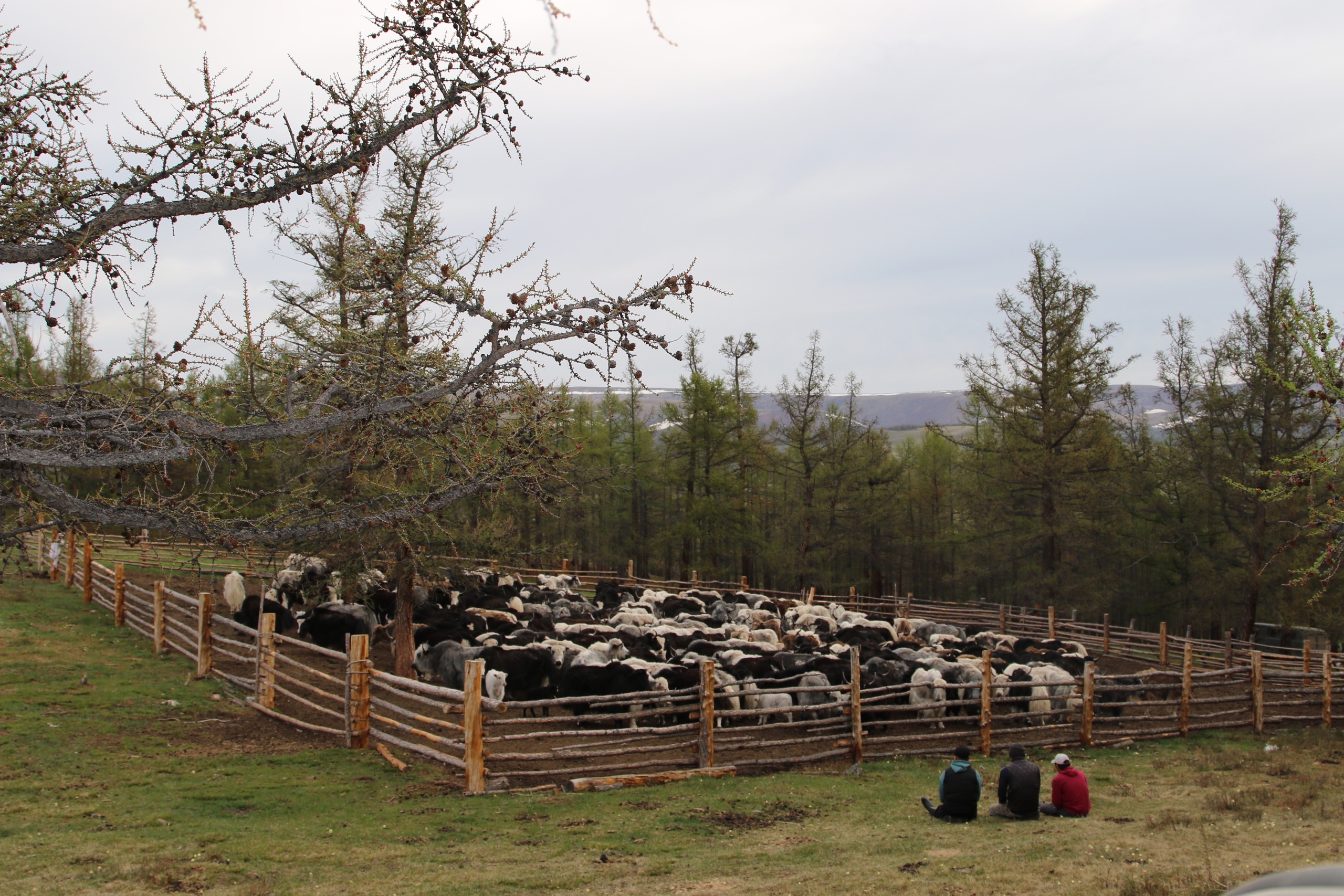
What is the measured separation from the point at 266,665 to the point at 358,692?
239 centimetres

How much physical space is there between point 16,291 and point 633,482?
128 feet

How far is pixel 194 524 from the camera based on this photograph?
4.83 metres

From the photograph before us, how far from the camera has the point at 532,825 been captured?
862 cm

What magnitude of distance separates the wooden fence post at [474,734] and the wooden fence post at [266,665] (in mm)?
4641

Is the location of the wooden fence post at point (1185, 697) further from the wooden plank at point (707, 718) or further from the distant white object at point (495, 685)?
the distant white object at point (495, 685)

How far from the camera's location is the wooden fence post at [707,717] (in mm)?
11273

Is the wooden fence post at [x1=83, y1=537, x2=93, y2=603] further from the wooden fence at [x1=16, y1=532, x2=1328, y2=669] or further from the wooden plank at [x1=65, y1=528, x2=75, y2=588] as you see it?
the wooden plank at [x1=65, y1=528, x2=75, y2=588]

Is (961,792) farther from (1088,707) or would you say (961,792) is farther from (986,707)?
(1088,707)

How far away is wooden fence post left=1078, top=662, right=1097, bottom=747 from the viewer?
13.7 m

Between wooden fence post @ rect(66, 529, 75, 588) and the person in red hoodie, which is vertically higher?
wooden fence post @ rect(66, 529, 75, 588)

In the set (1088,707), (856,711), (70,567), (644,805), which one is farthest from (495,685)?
(70,567)

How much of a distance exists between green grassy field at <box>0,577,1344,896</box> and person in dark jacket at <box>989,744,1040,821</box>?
0.62 feet

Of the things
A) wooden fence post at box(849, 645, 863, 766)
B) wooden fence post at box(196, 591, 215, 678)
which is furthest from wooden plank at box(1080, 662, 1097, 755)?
wooden fence post at box(196, 591, 215, 678)

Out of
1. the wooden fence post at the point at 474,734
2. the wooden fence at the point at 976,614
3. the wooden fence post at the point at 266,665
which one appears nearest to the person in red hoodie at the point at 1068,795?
the wooden fence post at the point at 474,734
